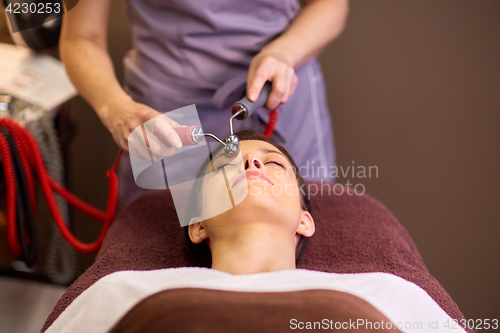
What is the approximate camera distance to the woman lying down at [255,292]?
0.68 m

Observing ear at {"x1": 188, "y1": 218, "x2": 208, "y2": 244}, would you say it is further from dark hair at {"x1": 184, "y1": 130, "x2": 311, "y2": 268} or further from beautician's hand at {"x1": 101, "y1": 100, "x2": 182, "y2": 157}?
beautician's hand at {"x1": 101, "y1": 100, "x2": 182, "y2": 157}

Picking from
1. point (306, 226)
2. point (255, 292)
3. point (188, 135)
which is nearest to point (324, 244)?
point (306, 226)

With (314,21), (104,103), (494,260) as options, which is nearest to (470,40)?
(314,21)

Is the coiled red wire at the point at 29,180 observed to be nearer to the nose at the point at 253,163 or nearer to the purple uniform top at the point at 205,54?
the purple uniform top at the point at 205,54

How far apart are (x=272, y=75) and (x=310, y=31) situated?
22cm

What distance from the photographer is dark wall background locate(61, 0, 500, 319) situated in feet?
5.08

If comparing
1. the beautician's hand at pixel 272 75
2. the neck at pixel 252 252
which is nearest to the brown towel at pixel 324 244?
the neck at pixel 252 252

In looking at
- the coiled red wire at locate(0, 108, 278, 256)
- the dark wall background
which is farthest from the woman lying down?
the dark wall background

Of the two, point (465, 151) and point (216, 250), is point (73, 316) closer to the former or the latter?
point (216, 250)

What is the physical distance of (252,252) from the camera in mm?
892

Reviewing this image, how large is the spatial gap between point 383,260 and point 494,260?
98 centimetres

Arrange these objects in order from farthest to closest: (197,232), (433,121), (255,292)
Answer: (433,121)
(197,232)
(255,292)

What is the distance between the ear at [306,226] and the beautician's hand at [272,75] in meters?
0.31

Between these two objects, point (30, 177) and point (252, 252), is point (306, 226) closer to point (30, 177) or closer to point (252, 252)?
point (252, 252)
